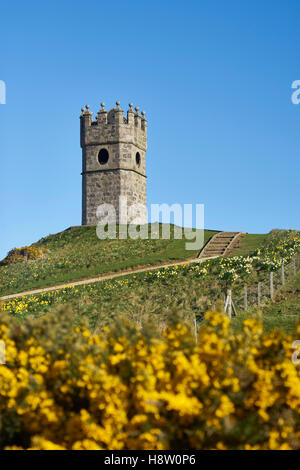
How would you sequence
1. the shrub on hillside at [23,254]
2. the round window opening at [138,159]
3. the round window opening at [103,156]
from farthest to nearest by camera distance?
the round window opening at [138,159] → the round window opening at [103,156] → the shrub on hillside at [23,254]

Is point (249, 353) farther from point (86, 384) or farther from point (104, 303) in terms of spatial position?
point (104, 303)

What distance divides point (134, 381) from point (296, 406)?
92.2 inches

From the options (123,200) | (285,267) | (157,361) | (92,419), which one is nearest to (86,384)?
(92,419)

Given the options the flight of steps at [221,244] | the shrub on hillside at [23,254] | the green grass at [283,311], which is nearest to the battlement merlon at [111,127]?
the shrub on hillside at [23,254]

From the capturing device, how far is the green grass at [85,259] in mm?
33438

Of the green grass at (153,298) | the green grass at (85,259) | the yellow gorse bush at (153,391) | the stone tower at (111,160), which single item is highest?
the stone tower at (111,160)

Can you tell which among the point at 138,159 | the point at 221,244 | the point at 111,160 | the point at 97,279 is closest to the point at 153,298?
the point at 97,279

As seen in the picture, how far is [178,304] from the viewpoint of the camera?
24000mm

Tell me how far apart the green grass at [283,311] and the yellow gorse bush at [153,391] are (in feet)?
29.4

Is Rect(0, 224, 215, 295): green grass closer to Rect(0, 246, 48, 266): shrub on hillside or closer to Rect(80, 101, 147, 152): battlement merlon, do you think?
Rect(0, 246, 48, 266): shrub on hillside

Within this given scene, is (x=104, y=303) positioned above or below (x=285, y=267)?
below

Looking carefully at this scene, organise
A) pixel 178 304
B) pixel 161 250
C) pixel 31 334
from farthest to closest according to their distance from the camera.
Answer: pixel 161 250, pixel 178 304, pixel 31 334

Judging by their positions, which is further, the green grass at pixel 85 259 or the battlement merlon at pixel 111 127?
the battlement merlon at pixel 111 127

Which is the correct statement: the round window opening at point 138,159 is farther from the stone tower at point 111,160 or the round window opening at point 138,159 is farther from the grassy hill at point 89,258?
the grassy hill at point 89,258
